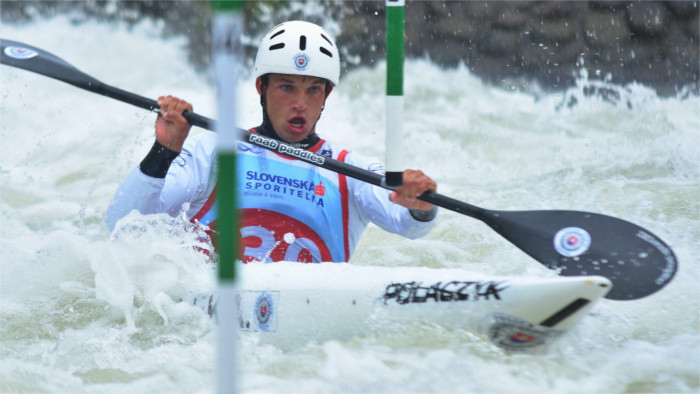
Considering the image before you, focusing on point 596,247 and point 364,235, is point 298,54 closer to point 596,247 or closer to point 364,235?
point 596,247

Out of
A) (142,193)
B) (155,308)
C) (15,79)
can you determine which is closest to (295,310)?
(155,308)

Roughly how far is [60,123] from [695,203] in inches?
245

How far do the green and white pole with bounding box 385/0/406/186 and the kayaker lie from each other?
1.37ft

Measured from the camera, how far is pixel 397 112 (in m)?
2.55

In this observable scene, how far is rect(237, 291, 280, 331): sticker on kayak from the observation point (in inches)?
110

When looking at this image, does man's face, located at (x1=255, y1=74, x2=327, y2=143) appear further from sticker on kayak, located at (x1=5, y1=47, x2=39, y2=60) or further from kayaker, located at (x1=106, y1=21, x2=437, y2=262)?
sticker on kayak, located at (x1=5, y1=47, x2=39, y2=60)

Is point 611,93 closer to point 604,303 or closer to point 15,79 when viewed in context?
point 604,303

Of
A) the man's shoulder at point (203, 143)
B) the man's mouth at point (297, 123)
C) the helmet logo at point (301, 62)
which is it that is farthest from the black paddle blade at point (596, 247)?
the man's shoulder at point (203, 143)

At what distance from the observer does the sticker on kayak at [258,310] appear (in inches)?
110

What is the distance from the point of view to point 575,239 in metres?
2.89

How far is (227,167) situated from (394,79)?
1.23 m

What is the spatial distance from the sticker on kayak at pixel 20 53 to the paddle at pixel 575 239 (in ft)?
2.22

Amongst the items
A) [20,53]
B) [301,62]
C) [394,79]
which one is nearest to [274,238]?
[301,62]

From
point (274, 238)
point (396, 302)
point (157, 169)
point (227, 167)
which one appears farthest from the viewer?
point (274, 238)
